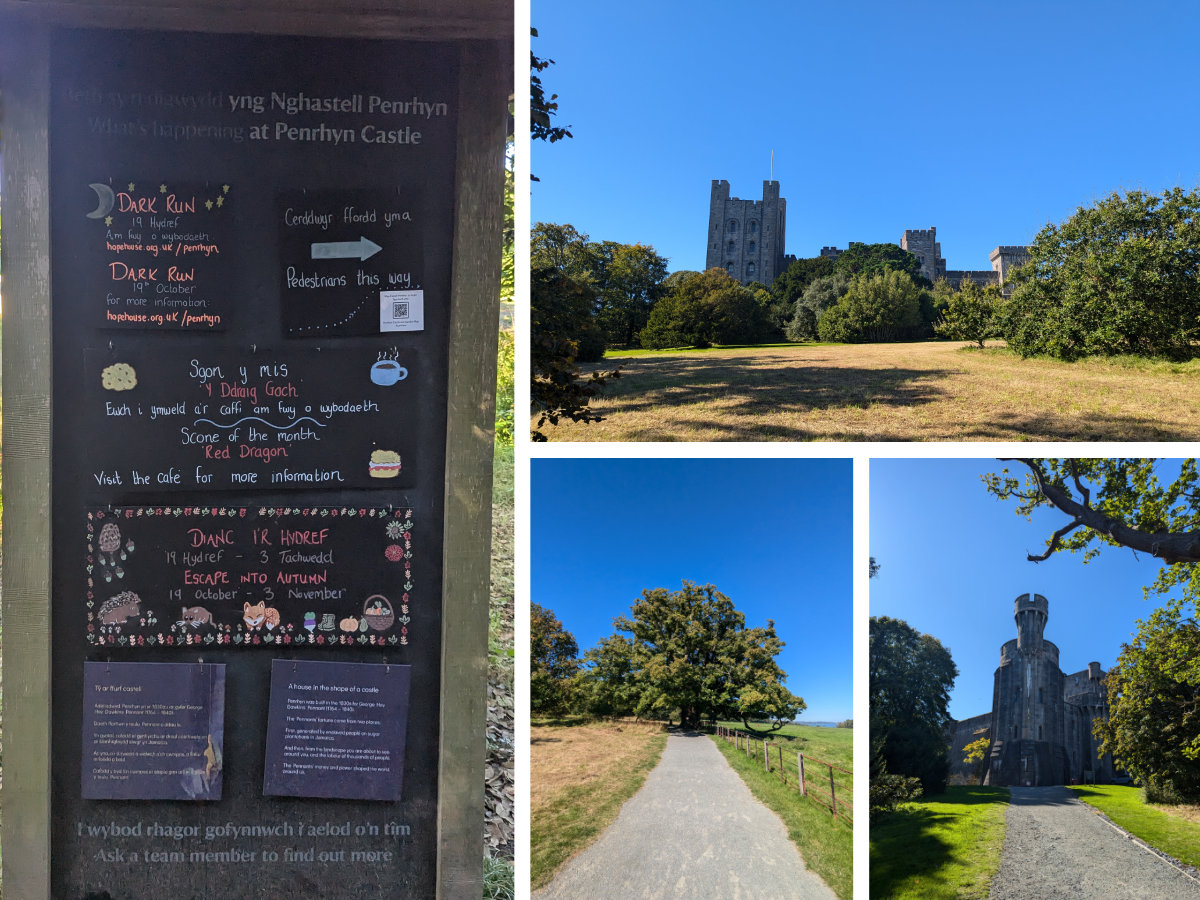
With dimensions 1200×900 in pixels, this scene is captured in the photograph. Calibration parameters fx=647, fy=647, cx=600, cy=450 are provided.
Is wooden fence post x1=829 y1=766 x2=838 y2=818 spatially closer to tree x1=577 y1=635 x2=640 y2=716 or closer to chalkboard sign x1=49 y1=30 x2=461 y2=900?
tree x1=577 y1=635 x2=640 y2=716

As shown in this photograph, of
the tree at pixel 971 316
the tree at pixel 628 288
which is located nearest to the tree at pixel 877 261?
the tree at pixel 971 316

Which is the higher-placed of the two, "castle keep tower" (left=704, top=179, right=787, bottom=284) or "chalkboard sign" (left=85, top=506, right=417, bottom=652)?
"castle keep tower" (left=704, top=179, right=787, bottom=284)

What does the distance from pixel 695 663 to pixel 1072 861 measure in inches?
69.0

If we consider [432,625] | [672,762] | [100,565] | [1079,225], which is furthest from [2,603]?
[1079,225]

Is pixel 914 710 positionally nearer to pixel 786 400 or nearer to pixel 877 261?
pixel 786 400

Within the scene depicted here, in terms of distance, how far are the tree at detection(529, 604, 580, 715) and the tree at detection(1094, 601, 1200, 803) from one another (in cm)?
233

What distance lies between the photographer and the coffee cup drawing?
203 centimetres

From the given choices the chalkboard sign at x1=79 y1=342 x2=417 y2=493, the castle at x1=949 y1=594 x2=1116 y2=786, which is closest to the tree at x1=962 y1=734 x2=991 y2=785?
the castle at x1=949 y1=594 x2=1116 y2=786

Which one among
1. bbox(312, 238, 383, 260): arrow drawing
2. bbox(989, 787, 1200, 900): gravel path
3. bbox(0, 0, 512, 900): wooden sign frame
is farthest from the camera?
bbox(989, 787, 1200, 900): gravel path

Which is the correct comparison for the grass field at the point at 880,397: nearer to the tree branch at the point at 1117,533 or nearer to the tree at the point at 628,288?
the tree at the point at 628,288

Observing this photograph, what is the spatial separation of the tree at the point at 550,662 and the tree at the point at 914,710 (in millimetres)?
1361

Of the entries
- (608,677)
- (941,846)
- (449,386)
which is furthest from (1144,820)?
(449,386)

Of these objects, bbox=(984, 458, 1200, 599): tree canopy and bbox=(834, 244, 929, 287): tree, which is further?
bbox=(834, 244, 929, 287): tree

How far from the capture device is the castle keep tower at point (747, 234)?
4.47 meters
